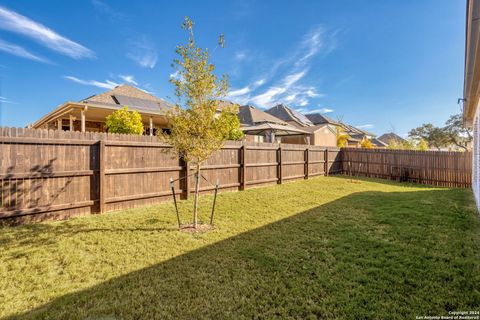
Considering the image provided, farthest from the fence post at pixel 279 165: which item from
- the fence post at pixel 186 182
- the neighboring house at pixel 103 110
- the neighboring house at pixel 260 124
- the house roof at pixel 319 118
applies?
the house roof at pixel 319 118

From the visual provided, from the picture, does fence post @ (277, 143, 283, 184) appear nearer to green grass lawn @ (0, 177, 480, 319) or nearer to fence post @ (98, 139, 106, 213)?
green grass lawn @ (0, 177, 480, 319)

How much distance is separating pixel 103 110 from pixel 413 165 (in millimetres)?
17037

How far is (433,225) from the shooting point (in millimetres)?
4656

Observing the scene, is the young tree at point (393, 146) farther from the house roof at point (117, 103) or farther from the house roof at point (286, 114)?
the house roof at point (117, 103)

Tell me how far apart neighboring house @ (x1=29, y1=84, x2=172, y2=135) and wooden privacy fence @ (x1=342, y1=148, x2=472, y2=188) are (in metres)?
12.3

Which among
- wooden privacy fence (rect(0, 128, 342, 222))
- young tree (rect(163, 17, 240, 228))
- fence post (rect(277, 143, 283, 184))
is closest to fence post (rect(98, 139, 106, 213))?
wooden privacy fence (rect(0, 128, 342, 222))

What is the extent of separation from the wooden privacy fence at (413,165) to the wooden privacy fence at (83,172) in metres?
10.4

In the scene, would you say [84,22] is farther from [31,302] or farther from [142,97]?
[31,302]

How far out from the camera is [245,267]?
3.15 meters

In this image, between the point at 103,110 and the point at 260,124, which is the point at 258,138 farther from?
the point at 103,110

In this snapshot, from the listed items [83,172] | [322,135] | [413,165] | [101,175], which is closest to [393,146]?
[322,135]

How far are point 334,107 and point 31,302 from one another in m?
34.5

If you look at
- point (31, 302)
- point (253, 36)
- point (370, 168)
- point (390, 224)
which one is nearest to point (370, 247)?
point (390, 224)

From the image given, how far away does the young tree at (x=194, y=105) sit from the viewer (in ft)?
15.5
